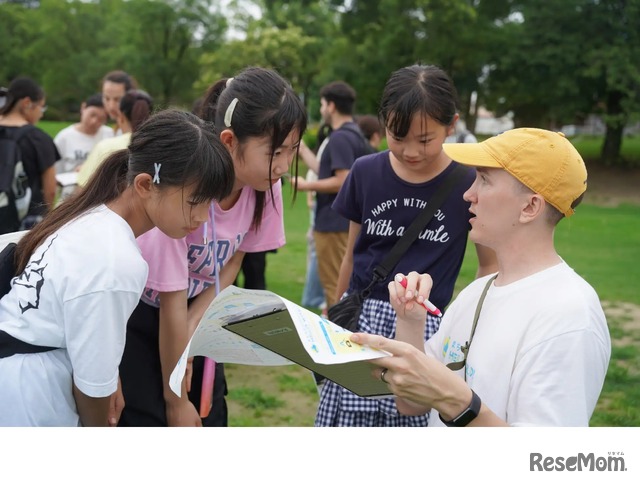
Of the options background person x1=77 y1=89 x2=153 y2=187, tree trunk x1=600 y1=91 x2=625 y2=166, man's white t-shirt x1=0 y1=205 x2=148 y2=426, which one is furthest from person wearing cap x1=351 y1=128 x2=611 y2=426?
tree trunk x1=600 y1=91 x2=625 y2=166

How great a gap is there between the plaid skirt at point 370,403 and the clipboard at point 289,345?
2.39 ft

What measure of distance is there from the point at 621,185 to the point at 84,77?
4281 cm

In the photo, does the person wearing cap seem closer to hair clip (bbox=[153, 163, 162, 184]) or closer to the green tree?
hair clip (bbox=[153, 163, 162, 184])

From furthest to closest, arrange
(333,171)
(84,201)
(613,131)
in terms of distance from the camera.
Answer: (613,131) < (333,171) < (84,201)

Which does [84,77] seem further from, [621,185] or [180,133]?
[180,133]

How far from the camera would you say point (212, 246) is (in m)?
2.52

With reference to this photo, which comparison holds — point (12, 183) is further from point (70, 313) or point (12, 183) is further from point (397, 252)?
point (70, 313)

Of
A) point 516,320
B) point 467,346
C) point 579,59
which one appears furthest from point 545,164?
point 579,59

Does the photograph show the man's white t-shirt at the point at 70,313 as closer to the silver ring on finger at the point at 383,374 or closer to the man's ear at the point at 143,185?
the man's ear at the point at 143,185

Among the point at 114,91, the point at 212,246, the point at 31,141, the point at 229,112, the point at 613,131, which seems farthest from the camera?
the point at 613,131

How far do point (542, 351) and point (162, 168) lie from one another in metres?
1.13

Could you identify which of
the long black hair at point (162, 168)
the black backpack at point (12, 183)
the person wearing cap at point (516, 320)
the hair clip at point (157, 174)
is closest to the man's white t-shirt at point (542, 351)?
the person wearing cap at point (516, 320)
